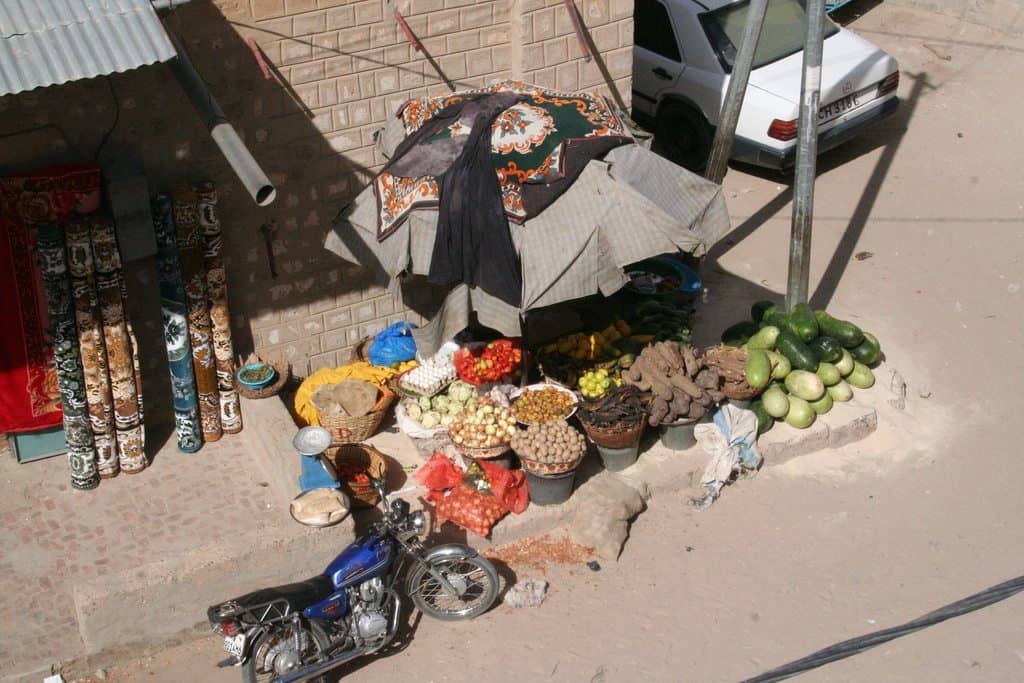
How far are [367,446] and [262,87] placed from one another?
2.79 meters

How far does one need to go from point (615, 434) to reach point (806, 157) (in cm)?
309

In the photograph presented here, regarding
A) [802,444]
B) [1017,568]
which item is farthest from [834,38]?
[1017,568]

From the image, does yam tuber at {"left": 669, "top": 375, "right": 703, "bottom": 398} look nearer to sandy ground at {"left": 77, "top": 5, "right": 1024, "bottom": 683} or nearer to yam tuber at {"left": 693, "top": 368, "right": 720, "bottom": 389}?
yam tuber at {"left": 693, "top": 368, "right": 720, "bottom": 389}

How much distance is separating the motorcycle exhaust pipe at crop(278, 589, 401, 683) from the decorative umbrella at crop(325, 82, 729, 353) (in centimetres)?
196

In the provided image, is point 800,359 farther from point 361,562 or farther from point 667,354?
point 361,562

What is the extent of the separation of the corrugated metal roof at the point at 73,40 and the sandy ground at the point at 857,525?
3660 mm

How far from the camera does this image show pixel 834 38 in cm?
1293

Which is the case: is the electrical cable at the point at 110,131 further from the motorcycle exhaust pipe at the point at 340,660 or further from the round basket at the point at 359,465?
the motorcycle exhaust pipe at the point at 340,660

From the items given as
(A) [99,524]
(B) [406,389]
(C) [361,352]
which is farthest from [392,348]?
(A) [99,524]

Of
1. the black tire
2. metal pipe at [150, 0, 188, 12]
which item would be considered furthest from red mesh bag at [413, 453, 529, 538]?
metal pipe at [150, 0, 188, 12]

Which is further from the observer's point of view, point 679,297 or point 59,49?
point 679,297

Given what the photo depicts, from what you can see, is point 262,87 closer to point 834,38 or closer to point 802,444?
point 802,444

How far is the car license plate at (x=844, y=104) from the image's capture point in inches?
475

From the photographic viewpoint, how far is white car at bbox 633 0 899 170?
→ 1209 cm
